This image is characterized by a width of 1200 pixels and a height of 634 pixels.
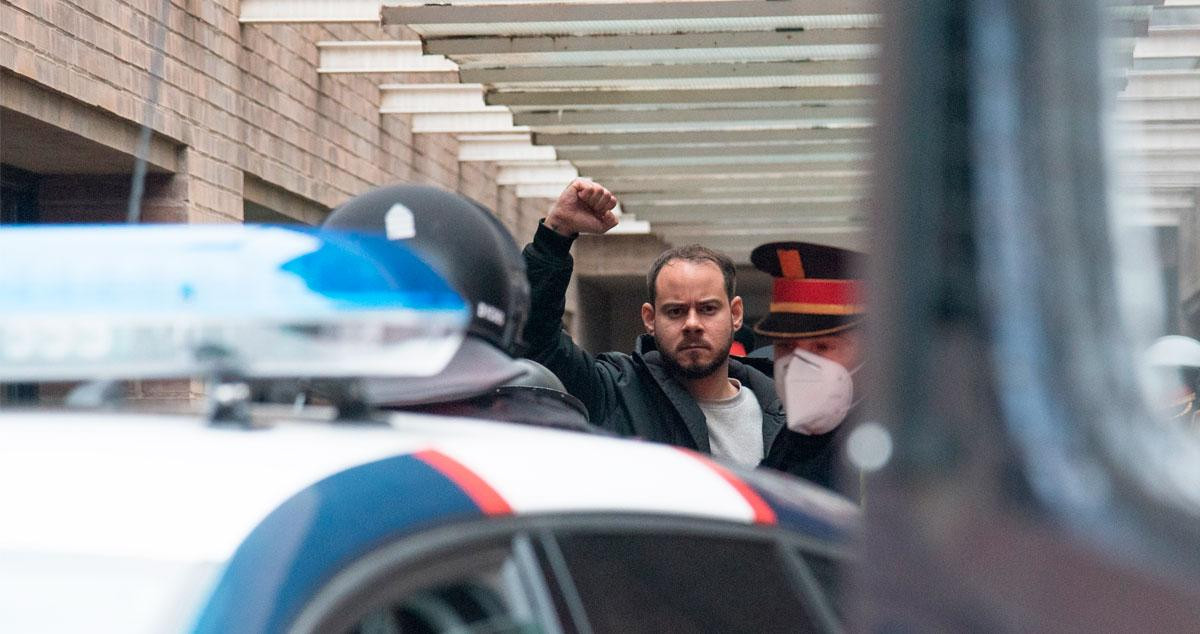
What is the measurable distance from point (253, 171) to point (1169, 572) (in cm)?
907

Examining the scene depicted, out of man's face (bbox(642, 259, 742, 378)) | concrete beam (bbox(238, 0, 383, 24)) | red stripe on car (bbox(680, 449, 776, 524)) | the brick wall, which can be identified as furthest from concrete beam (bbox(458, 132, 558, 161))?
red stripe on car (bbox(680, 449, 776, 524))

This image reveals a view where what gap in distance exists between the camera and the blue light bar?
123 cm

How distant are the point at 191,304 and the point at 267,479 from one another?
133 mm

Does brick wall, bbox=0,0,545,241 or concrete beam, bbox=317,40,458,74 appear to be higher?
concrete beam, bbox=317,40,458,74

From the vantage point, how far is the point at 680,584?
4.90ft

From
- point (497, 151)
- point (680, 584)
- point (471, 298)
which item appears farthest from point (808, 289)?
point (497, 151)

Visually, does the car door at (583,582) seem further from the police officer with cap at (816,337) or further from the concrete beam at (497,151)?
the concrete beam at (497,151)

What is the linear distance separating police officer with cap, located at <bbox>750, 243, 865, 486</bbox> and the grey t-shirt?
326 mm

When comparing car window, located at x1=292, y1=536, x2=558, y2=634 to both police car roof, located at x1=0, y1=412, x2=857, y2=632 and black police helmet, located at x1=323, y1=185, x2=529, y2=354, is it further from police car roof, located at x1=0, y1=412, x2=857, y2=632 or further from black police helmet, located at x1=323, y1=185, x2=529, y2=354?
black police helmet, located at x1=323, y1=185, x2=529, y2=354

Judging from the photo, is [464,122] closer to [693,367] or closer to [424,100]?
[424,100]

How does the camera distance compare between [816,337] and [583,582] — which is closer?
[583,582]

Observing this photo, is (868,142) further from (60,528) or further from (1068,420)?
(60,528)

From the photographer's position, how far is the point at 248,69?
30.9ft

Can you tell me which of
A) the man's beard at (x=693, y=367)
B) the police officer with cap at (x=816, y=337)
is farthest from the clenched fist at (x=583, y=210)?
the man's beard at (x=693, y=367)
